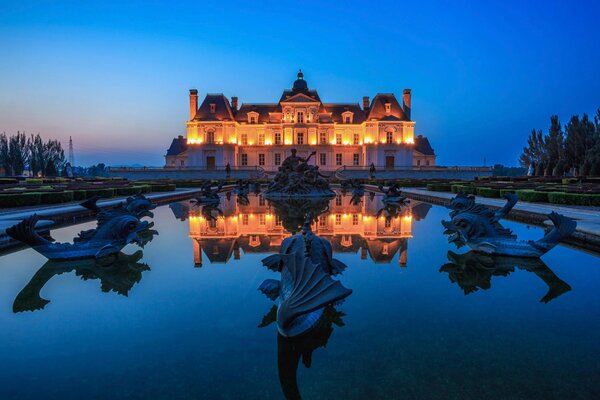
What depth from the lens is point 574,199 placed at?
1252cm

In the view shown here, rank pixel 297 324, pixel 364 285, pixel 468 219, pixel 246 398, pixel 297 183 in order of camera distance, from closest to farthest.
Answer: pixel 246 398
pixel 297 324
pixel 364 285
pixel 468 219
pixel 297 183

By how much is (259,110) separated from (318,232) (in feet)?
156

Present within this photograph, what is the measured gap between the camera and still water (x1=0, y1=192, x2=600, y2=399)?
2.62 metres

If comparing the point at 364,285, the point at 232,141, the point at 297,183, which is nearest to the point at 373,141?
the point at 232,141

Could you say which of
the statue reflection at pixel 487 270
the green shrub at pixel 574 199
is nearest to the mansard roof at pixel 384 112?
the green shrub at pixel 574 199

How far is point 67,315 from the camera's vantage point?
12.7ft

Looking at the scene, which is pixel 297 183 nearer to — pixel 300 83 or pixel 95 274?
pixel 95 274

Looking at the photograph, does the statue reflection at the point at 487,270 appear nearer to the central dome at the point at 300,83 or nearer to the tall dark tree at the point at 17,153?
the central dome at the point at 300,83

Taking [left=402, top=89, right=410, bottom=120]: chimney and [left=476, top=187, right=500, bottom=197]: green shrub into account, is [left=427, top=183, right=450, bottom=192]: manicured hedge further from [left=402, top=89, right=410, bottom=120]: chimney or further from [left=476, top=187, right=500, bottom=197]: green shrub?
[left=402, top=89, right=410, bottom=120]: chimney

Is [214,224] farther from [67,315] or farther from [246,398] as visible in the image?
[246,398]

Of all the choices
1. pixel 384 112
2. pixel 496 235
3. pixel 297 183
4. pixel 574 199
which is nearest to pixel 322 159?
pixel 384 112

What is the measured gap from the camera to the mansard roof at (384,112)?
162ft

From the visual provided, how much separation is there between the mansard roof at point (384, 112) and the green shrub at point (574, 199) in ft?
124

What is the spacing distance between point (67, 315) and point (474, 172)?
157ft
